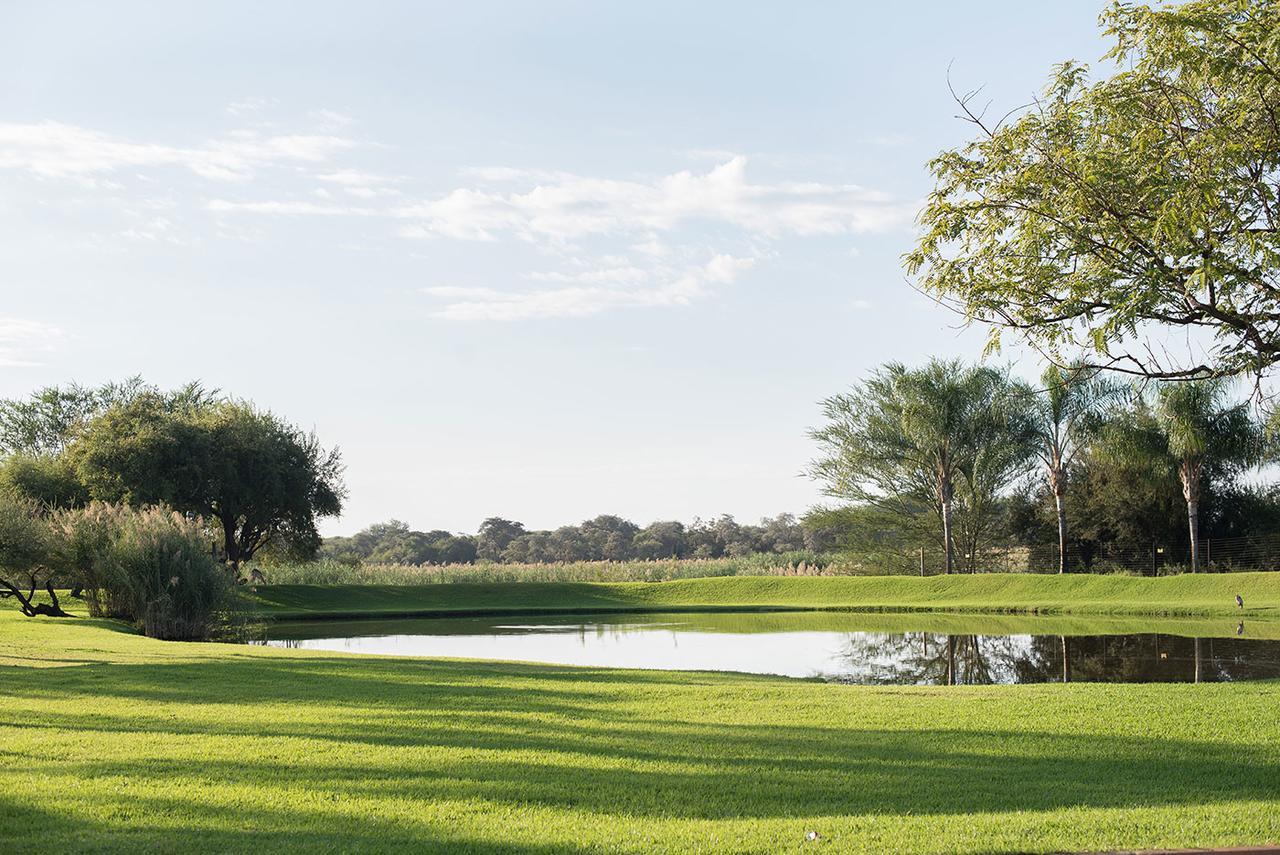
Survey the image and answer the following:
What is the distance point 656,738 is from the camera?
773cm

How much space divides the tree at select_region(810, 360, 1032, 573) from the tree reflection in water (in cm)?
1771

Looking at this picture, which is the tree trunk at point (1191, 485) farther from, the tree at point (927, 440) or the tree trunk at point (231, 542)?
the tree trunk at point (231, 542)

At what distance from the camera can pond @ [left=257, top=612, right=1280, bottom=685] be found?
1504 centimetres

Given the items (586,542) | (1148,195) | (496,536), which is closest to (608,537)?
(586,542)

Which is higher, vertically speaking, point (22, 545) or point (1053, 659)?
point (22, 545)

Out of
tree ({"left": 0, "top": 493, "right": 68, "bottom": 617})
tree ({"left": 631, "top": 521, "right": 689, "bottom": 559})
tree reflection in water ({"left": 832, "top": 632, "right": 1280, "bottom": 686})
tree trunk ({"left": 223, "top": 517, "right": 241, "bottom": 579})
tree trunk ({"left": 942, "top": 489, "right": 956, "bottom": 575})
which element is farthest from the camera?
tree ({"left": 631, "top": 521, "right": 689, "bottom": 559})

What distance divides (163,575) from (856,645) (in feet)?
44.3

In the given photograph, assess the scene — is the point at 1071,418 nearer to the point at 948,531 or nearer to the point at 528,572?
the point at 948,531

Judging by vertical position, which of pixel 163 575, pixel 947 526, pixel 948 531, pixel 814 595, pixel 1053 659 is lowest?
pixel 814 595

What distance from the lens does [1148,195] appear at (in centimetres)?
877

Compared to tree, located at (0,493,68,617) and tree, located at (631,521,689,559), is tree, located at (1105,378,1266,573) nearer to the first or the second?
tree, located at (0,493,68,617)

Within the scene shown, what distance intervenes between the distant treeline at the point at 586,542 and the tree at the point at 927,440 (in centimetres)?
4158

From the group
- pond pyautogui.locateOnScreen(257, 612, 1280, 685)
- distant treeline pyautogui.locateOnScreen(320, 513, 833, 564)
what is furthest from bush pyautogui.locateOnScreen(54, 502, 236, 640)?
distant treeline pyautogui.locateOnScreen(320, 513, 833, 564)

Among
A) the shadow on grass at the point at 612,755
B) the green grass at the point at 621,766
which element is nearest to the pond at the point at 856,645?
the green grass at the point at 621,766
